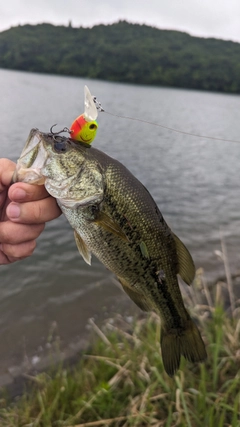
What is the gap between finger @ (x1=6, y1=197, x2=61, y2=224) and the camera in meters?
2.24

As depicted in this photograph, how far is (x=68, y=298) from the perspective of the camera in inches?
266

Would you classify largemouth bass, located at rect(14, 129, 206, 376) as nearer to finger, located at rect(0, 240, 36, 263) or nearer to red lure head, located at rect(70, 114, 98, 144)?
red lure head, located at rect(70, 114, 98, 144)

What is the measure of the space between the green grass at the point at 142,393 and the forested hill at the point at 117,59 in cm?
10016

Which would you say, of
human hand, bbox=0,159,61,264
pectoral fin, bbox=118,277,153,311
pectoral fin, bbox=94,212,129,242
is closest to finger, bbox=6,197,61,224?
human hand, bbox=0,159,61,264

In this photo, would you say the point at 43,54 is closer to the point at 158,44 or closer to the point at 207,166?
the point at 158,44

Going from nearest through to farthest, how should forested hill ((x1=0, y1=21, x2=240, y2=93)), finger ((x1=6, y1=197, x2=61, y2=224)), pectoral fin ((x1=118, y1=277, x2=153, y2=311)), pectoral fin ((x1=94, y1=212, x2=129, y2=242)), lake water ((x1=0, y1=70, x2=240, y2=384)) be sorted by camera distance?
pectoral fin ((x1=94, y1=212, x2=129, y2=242)), finger ((x1=6, y1=197, x2=61, y2=224)), pectoral fin ((x1=118, y1=277, x2=153, y2=311)), lake water ((x1=0, y1=70, x2=240, y2=384)), forested hill ((x1=0, y1=21, x2=240, y2=93))

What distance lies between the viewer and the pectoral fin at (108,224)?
2104 mm

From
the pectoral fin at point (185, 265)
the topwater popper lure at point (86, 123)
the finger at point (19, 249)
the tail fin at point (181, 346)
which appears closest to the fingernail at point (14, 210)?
the finger at point (19, 249)

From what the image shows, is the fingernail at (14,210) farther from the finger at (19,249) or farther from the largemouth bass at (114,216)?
the finger at (19,249)

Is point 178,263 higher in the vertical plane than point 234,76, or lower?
lower

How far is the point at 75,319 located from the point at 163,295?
4.02 metres

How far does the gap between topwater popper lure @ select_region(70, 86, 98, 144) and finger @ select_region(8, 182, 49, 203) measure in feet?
1.38

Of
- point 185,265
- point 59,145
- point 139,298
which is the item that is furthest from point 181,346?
point 59,145

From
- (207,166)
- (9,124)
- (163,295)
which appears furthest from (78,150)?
(9,124)
